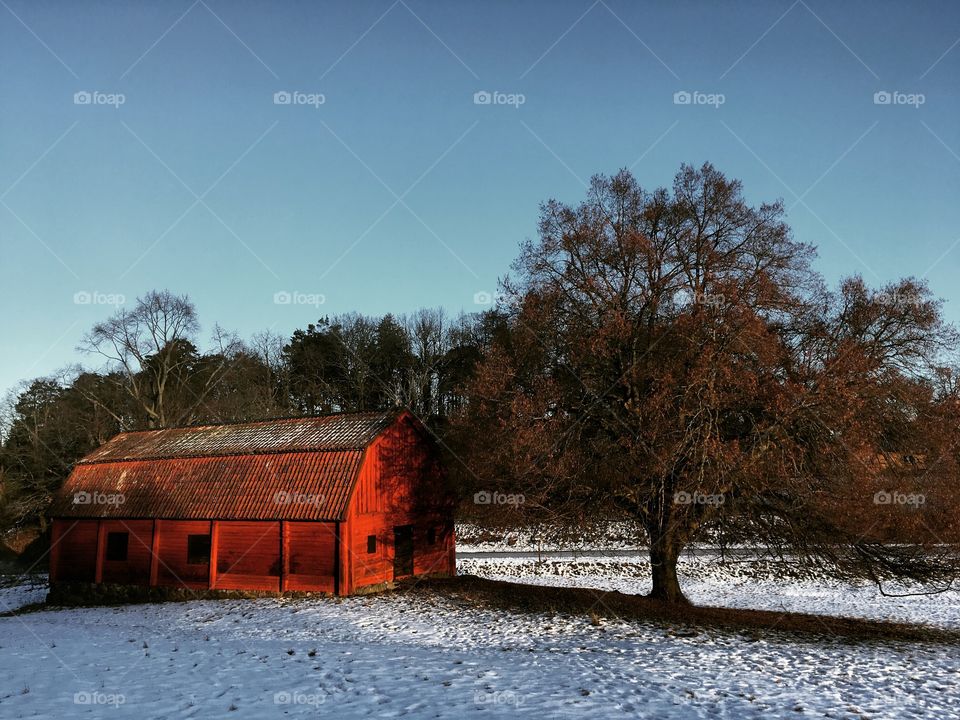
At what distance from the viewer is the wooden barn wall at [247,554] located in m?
21.7

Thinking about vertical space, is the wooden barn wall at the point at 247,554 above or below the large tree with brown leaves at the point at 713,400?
below

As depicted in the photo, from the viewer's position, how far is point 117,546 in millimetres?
25391

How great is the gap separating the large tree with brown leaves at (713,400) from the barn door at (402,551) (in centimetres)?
649

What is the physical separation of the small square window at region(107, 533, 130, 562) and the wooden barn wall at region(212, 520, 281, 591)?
5455 mm

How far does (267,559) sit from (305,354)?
1402 inches

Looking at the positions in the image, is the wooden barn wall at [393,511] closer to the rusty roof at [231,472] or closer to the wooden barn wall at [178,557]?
the rusty roof at [231,472]

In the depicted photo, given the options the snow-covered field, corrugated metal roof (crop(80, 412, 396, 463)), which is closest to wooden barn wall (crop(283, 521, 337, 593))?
the snow-covered field

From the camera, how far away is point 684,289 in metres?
17.9

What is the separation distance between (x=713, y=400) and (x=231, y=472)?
1812cm

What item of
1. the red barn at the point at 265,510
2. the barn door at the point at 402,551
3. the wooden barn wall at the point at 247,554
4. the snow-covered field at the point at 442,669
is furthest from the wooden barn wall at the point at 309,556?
the barn door at the point at 402,551

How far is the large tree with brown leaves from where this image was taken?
15.4 meters

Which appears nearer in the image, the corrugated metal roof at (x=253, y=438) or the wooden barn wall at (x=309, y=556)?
the wooden barn wall at (x=309, y=556)

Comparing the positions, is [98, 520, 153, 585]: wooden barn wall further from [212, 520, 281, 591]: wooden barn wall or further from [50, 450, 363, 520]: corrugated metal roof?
[212, 520, 281, 591]: wooden barn wall

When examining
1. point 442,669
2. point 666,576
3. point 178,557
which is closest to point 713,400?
point 666,576
